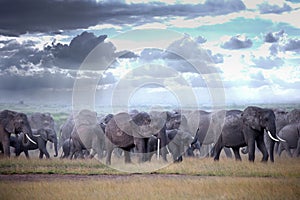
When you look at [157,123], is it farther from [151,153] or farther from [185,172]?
[185,172]

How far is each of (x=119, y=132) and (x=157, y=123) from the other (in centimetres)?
118

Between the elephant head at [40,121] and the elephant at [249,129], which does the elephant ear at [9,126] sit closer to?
the elephant at [249,129]

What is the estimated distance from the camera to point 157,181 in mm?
14539

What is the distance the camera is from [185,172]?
53.2 ft

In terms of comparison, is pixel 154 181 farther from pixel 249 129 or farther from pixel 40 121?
pixel 40 121

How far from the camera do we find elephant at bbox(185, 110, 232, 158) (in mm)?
21328

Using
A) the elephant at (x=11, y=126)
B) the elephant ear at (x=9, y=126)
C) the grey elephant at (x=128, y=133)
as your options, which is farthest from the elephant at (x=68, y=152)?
the grey elephant at (x=128, y=133)

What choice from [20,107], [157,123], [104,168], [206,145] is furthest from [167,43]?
[20,107]

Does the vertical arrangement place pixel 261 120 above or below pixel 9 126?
above

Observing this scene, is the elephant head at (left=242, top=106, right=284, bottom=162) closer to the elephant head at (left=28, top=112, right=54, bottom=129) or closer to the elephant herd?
the elephant herd

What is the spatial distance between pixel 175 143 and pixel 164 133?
3.27 ft

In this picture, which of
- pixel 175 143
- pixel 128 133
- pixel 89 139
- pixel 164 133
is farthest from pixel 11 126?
pixel 175 143

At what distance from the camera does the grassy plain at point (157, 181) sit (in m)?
13.4

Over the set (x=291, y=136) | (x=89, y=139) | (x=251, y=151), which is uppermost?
(x=89, y=139)
